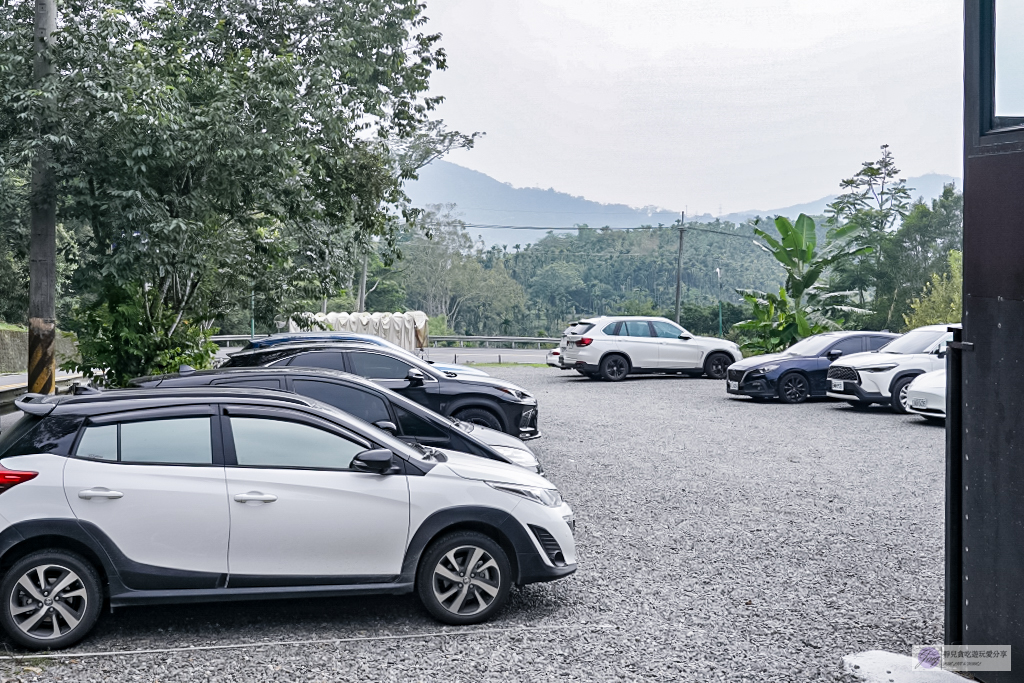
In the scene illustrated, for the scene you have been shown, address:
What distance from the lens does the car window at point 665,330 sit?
2550 centimetres

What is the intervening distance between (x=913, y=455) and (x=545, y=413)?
23.1 ft

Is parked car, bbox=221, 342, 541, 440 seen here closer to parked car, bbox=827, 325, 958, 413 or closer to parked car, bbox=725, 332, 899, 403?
parked car, bbox=827, 325, 958, 413

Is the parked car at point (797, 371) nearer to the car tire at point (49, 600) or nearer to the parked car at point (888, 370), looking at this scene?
the parked car at point (888, 370)

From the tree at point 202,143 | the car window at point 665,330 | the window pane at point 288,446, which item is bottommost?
the window pane at point 288,446

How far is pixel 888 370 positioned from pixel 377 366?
1053 centimetres

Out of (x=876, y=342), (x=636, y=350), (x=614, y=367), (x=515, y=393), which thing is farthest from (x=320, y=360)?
(x=636, y=350)

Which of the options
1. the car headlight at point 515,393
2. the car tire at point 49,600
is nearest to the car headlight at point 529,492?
the car tire at point 49,600

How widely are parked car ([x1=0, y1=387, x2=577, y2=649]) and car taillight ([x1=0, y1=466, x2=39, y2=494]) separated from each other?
0.01m

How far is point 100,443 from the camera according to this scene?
5.61 metres

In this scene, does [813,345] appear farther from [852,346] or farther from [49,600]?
[49,600]

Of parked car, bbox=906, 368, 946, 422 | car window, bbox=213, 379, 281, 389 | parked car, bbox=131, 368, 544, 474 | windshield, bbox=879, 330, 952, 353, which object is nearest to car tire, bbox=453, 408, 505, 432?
parked car, bbox=131, 368, 544, 474

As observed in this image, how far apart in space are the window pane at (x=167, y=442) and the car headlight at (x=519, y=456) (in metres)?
3.19

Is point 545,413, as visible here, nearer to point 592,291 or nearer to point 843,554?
point 843,554

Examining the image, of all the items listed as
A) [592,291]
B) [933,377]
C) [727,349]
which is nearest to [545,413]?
[933,377]
